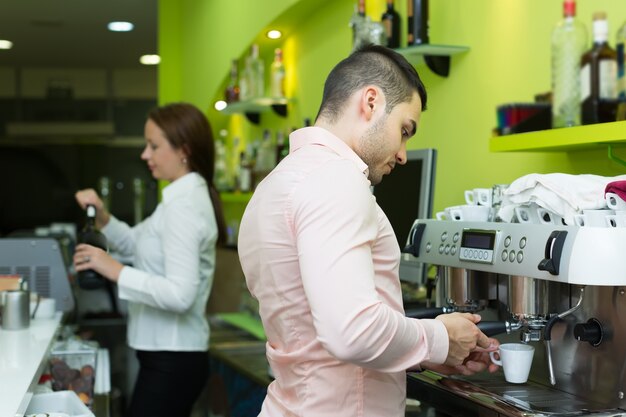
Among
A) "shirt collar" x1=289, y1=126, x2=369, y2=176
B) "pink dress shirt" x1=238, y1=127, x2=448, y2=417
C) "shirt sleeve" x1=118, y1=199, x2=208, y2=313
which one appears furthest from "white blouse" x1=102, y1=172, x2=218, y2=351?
"shirt collar" x1=289, y1=126, x2=369, y2=176

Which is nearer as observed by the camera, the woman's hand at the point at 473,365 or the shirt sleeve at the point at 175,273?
the woman's hand at the point at 473,365

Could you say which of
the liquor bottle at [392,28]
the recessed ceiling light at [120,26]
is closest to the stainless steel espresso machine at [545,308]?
the liquor bottle at [392,28]

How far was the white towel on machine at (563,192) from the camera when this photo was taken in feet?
5.21

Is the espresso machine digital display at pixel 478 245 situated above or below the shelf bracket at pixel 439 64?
below

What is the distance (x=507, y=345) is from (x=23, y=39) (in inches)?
278

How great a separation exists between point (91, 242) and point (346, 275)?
1887 millimetres

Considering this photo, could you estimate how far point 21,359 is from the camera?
224 centimetres

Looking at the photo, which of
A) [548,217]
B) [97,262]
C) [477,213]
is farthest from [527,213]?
[97,262]

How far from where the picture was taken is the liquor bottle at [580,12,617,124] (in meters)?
1.94

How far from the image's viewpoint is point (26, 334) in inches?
105

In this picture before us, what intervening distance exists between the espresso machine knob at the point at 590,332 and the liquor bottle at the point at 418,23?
4.13 ft

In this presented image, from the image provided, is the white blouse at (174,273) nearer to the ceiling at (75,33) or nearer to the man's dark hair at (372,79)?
the man's dark hair at (372,79)

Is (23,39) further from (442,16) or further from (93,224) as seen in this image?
(442,16)

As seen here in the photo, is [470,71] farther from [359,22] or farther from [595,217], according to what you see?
[595,217]
